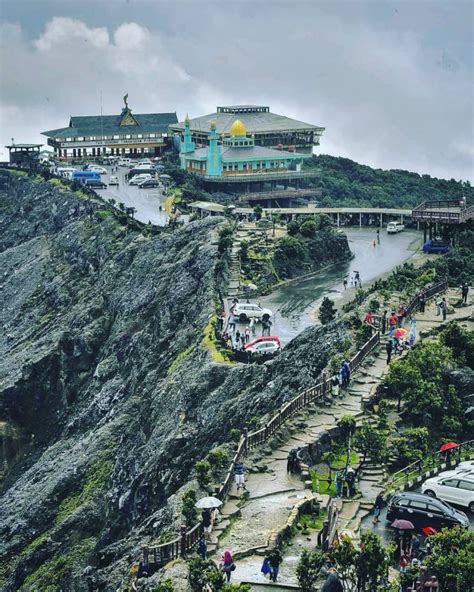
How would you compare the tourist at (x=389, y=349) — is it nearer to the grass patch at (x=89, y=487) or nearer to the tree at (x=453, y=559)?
the grass patch at (x=89, y=487)

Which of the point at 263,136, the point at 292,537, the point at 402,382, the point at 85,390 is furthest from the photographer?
the point at 263,136

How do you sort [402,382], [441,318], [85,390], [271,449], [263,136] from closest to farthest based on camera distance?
1. [271,449]
2. [402,382]
3. [441,318]
4. [85,390]
5. [263,136]

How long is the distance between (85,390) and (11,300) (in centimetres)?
3260

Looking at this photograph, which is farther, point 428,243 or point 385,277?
point 428,243

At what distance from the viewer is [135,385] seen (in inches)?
3167

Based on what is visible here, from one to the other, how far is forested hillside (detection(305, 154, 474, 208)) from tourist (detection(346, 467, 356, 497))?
8827cm

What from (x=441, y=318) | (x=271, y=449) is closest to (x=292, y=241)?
(x=441, y=318)

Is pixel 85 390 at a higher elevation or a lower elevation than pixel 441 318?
lower

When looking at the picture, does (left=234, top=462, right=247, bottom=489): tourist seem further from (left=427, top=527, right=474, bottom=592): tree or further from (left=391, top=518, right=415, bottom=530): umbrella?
(left=427, top=527, right=474, bottom=592): tree

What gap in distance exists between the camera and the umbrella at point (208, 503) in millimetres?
44531

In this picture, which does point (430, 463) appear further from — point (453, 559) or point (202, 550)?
point (453, 559)

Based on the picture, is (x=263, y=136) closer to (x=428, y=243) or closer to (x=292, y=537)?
(x=428, y=243)

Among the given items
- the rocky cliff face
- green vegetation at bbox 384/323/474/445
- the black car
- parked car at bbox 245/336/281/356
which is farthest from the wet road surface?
the black car

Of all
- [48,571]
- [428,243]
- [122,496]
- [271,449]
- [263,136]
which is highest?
[263,136]
